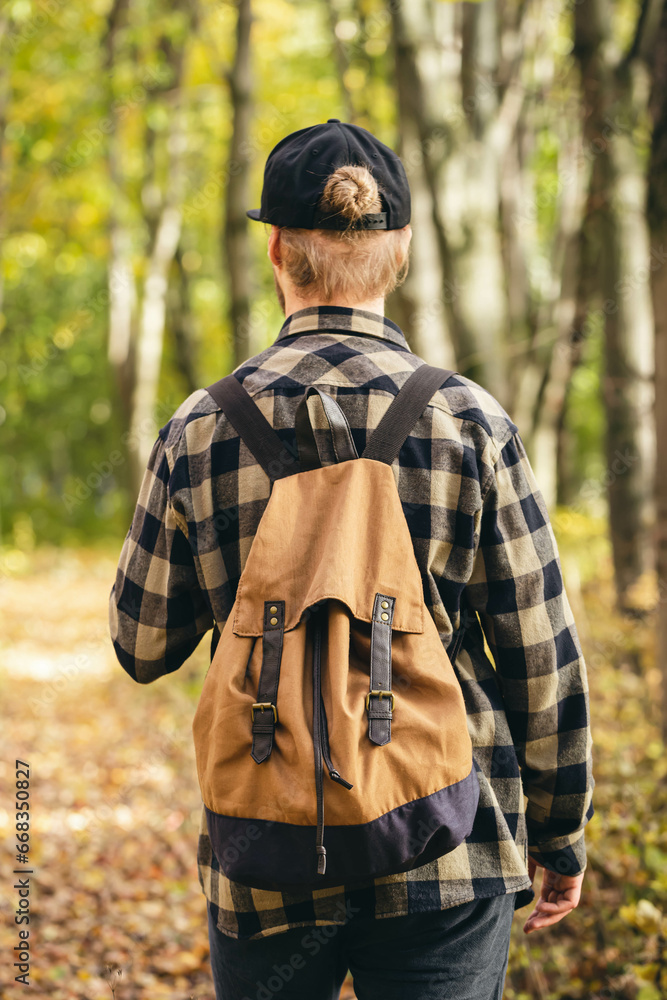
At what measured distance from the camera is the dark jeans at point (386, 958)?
1.31 meters

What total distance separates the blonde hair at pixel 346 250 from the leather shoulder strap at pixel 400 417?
212 millimetres

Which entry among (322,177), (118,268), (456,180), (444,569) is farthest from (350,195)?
(118,268)

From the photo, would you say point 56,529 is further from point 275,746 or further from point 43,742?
point 275,746

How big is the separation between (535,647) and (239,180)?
22.5 feet

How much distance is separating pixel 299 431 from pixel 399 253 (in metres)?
0.41

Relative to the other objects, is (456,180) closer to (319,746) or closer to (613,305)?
(613,305)

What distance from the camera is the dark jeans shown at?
131 cm

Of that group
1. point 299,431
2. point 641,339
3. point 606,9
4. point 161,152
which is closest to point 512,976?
point 299,431

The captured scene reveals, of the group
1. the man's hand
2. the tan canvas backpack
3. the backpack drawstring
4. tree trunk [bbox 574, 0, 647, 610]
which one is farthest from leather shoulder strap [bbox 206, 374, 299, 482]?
tree trunk [bbox 574, 0, 647, 610]

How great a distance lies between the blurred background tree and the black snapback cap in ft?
7.18

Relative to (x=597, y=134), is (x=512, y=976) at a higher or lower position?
lower

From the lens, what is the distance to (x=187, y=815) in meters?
4.70

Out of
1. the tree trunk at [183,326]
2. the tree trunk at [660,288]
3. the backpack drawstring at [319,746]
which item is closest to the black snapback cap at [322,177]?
the backpack drawstring at [319,746]

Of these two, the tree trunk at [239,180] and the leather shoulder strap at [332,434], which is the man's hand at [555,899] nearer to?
the leather shoulder strap at [332,434]
